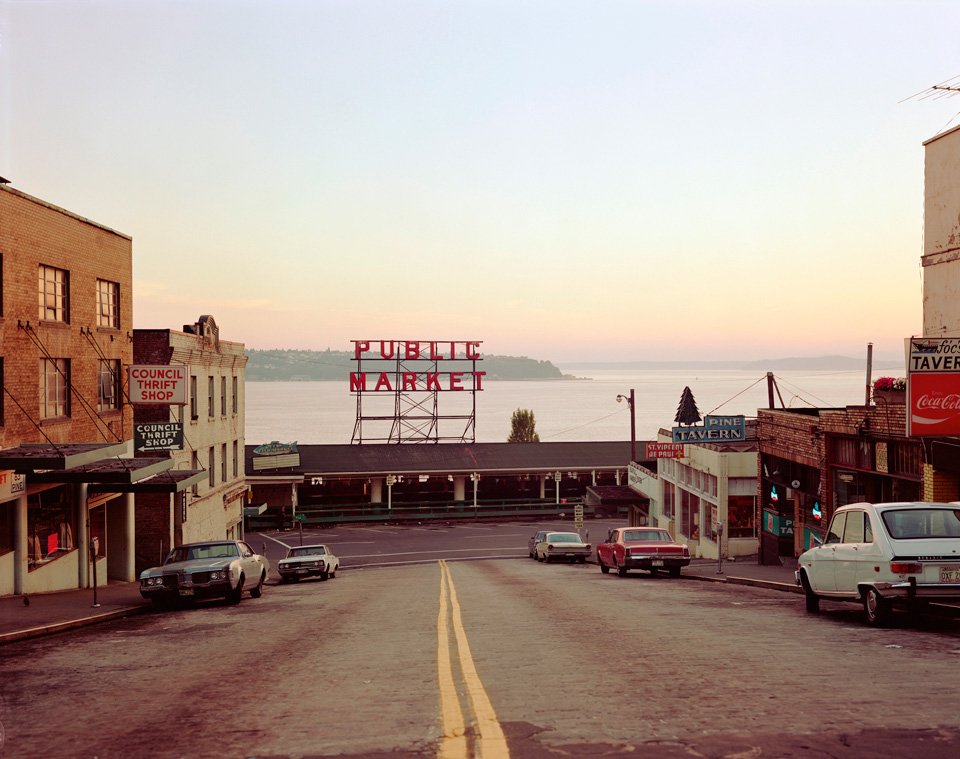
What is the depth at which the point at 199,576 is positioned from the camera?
2006cm

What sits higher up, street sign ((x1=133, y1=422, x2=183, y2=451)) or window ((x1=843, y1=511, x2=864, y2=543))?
street sign ((x1=133, y1=422, x2=183, y2=451))

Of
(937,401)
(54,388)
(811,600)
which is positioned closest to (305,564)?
(54,388)

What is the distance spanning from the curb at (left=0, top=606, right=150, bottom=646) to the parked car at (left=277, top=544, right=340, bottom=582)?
1122cm

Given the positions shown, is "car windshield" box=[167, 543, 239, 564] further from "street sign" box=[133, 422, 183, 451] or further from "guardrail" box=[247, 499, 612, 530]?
"guardrail" box=[247, 499, 612, 530]

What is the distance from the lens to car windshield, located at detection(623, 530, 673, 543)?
27.8 meters

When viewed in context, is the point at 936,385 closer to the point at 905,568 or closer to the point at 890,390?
the point at 890,390

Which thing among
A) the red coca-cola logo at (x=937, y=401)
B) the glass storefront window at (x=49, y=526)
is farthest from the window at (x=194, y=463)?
the red coca-cola logo at (x=937, y=401)

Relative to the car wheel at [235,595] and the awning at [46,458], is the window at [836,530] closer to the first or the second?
the car wheel at [235,595]

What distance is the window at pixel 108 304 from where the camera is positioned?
99.1ft

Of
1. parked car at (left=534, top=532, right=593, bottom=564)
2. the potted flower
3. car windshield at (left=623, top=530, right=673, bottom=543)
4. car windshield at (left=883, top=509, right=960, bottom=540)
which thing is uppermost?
the potted flower

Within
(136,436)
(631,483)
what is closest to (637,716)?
(136,436)

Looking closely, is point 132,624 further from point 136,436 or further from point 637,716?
point 136,436

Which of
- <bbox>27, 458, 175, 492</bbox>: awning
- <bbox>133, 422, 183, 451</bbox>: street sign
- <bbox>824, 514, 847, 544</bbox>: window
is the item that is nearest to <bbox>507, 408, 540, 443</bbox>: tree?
<bbox>133, 422, 183, 451</bbox>: street sign

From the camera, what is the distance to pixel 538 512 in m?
68.9
